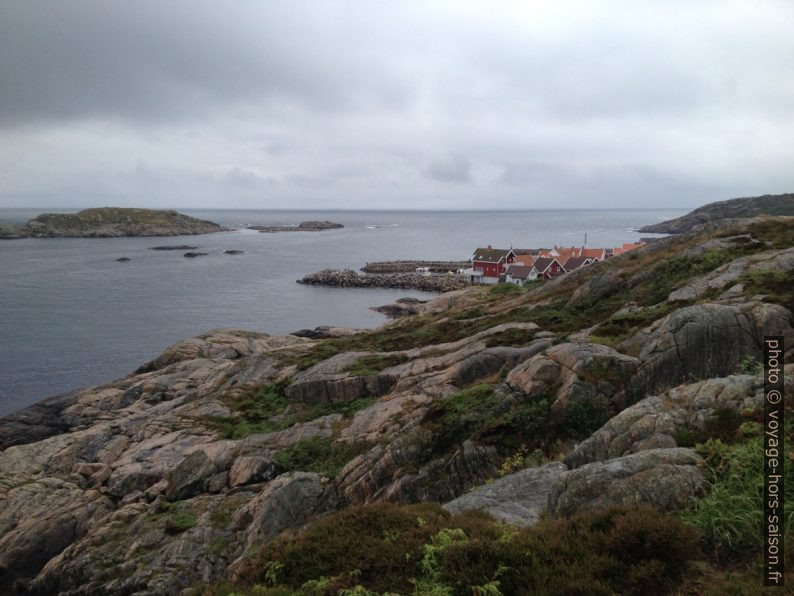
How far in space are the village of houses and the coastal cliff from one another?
39.8m

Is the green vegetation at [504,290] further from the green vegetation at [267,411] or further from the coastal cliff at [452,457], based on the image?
the green vegetation at [267,411]

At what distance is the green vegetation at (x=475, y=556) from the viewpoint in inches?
284

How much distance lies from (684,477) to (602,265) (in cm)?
3057

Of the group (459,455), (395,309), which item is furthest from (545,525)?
(395,309)

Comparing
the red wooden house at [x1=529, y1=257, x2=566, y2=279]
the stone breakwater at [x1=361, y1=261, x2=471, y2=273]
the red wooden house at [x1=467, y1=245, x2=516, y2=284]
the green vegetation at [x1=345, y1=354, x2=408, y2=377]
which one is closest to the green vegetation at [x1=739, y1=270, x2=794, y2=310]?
the green vegetation at [x1=345, y1=354, x2=408, y2=377]

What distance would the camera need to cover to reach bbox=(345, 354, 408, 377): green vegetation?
26.9 meters

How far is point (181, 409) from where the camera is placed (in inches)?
1161

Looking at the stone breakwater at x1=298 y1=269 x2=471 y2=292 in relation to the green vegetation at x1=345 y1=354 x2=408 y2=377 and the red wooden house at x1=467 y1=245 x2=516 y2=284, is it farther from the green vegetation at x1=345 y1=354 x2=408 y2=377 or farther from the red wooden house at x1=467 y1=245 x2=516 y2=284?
the green vegetation at x1=345 y1=354 x2=408 y2=377

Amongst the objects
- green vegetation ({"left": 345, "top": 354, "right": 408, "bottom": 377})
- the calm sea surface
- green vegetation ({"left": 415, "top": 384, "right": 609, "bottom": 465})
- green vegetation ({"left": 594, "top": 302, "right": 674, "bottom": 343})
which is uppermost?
green vegetation ({"left": 594, "top": 302, "right": 674, "bottom": 343})

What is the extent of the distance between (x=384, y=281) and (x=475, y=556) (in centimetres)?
9413

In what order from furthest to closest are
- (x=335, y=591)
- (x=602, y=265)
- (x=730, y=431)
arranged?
(x=602, y=265) → (x=730, y=431) → (x=335, y=591)

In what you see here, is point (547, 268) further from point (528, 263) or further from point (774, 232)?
point (774, 232)

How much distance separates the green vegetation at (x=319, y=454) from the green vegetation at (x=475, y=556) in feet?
30.8

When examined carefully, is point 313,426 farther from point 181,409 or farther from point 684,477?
point 684,477
